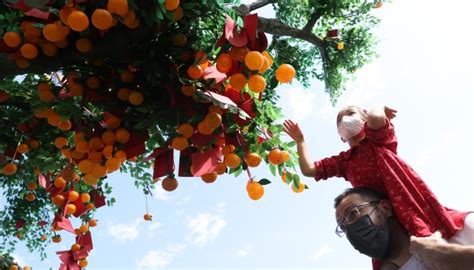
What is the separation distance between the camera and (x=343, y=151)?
11.3ft

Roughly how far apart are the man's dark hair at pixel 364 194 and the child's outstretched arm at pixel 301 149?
0.99 feet

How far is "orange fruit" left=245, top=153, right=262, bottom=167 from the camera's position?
8.66 ft

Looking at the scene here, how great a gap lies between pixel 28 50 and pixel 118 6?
2.22ft

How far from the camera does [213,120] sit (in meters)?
2.46

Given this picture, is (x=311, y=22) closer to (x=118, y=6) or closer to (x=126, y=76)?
(x=126, y=76)

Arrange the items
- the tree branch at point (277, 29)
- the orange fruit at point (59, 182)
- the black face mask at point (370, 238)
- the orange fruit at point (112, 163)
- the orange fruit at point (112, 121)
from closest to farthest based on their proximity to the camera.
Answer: the orange fruit at point (112, 163)
the orange fruit at point (112, 121)
the black face mask at point (370, 238)
the orange fruit at point (59, 182)
the tree branch at point (277, 29)

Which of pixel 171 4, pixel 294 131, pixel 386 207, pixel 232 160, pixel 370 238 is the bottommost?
pixel 370 238

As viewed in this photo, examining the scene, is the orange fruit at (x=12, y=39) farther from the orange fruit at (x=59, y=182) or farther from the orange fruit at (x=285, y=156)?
the orange fruit at (x=285, y=156)

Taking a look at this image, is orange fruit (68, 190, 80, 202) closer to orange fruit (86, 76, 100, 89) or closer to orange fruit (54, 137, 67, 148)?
orange fruit (54, 137, 67, 148)

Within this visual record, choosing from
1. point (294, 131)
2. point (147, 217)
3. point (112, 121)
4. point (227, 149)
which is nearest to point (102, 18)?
point (112, 121)

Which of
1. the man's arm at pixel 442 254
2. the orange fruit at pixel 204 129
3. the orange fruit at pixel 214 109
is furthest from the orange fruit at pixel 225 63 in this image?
the man's arm at pixel 442 254

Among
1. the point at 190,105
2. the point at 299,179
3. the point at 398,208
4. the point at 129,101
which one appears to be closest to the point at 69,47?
the point at 129,101

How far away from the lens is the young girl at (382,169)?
9.21 feet

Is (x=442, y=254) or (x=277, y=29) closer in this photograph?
(x=442, y=254)
